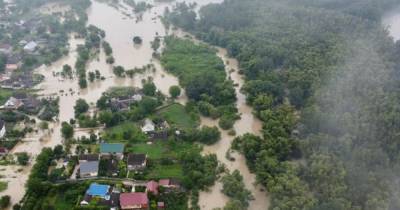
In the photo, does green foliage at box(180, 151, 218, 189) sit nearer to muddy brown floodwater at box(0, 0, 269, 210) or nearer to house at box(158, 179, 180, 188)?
house at box(158, 179, 180, 188)

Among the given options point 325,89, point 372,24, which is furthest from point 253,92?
point 372,24

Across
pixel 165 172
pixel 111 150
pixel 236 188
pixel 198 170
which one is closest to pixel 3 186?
pixel 111 150

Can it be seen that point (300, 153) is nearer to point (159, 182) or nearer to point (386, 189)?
point (386, 189)

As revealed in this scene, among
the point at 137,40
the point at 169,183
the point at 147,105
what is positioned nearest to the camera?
the point at 169,183

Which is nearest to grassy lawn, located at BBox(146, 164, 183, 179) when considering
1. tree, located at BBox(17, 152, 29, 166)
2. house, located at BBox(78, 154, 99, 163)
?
house, located at BBox(78, 154, 99, 163)

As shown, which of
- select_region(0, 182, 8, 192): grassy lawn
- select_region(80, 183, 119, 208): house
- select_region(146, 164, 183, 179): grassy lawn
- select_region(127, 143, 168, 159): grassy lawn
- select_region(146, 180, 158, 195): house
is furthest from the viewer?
select_region(127, 143, 168, 159): grassy lawn

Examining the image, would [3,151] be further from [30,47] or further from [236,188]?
[30,47]

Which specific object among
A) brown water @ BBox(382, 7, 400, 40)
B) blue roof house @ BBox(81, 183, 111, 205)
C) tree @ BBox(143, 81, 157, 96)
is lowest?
blue roof house @ BBox(81, 183, 111, 205)
